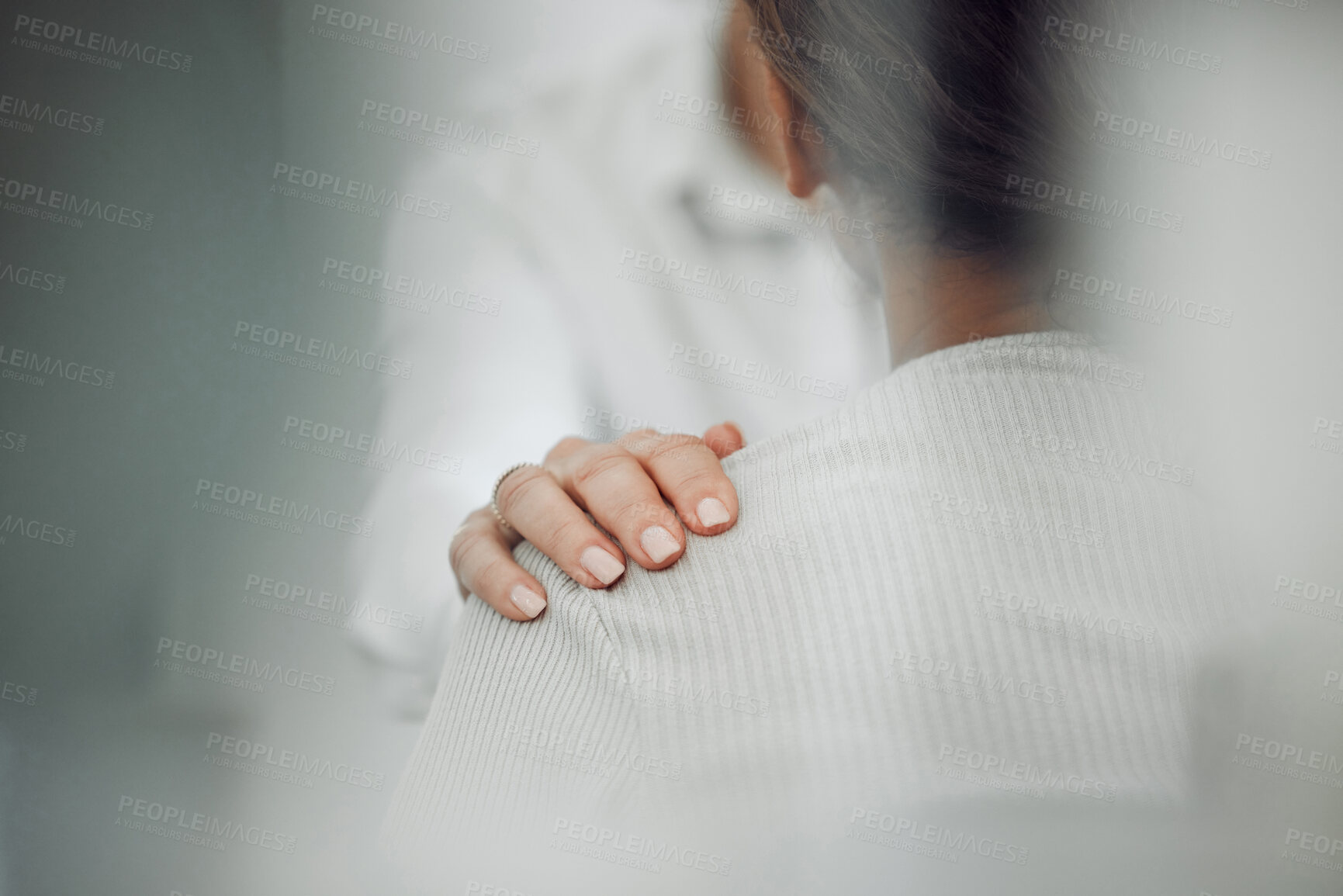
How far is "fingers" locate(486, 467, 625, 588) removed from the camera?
1.60 feet

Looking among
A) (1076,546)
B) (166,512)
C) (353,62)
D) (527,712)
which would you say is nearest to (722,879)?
(527,712)

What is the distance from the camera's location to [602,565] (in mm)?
484

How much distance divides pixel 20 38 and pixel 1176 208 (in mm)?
937

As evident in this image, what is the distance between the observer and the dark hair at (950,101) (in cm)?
52

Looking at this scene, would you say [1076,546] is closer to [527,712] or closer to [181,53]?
[527,712]

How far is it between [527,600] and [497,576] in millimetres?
28

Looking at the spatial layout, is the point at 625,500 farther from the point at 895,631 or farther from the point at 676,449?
the point at 895,631

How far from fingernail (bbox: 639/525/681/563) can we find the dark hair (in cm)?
27

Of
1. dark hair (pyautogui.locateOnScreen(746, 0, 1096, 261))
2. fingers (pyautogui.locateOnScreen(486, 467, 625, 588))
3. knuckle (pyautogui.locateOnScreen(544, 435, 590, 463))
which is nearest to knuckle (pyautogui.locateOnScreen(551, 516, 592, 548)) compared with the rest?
fingers (pyautogui.locateOnScreen(486, 467, 625, 588))

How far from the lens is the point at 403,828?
570mm

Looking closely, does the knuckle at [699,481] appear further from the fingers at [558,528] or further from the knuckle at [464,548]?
the knuckle at [464,548]

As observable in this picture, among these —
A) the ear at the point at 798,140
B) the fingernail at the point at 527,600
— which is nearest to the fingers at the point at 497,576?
the fingernail at the point at 527,600

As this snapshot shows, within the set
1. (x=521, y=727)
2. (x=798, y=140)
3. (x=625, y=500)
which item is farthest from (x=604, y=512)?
(x=798, y=140)

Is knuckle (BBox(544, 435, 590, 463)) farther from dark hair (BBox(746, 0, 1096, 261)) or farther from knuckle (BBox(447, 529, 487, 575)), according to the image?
dark hair (BBox(746, 0, 1096, 261))
